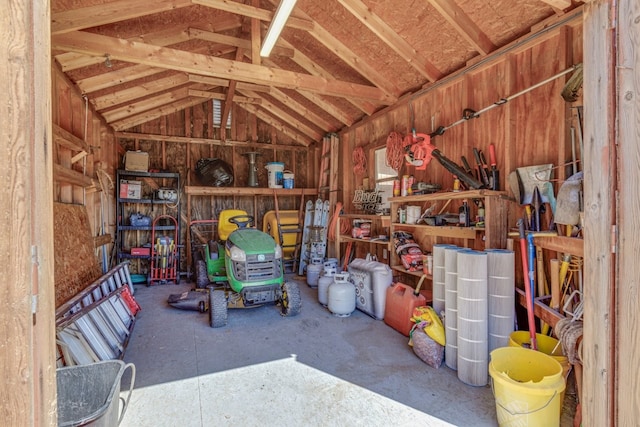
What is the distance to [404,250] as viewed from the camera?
419 centimetres

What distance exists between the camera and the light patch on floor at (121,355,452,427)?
83.3 inches

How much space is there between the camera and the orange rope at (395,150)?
4.47 metres

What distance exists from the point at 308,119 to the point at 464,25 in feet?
12.3

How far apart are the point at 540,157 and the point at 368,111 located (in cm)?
298

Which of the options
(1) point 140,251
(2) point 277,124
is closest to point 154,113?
(2) point 277,124

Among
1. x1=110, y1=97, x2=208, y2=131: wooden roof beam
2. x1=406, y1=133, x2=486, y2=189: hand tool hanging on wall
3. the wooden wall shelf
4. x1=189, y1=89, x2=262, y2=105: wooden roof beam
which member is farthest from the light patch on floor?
x1=110, y1=97, x2=208, y2=131: wooden roof beam

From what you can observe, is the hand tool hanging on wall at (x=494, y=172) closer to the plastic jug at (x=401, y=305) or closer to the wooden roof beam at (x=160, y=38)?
the plastic jug at (x=401, y=305)

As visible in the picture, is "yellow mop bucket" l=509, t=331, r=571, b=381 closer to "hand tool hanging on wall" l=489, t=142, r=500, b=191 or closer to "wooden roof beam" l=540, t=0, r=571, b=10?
"hand tool hanging on wall" l=489, t=142, r=500, b=191

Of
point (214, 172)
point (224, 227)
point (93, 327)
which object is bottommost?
point (93, 327)

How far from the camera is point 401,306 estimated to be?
3576mm

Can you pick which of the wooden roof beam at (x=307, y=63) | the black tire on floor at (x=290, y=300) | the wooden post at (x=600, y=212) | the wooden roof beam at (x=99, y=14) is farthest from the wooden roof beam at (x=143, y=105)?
the wooden post at (x=600, y=212)

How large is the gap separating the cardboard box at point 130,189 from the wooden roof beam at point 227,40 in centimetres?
304

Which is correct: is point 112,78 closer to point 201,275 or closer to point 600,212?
point 201,275

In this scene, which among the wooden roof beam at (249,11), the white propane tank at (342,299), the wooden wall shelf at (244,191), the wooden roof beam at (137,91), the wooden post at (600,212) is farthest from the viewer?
the wooden wall shelf at (244,191)
